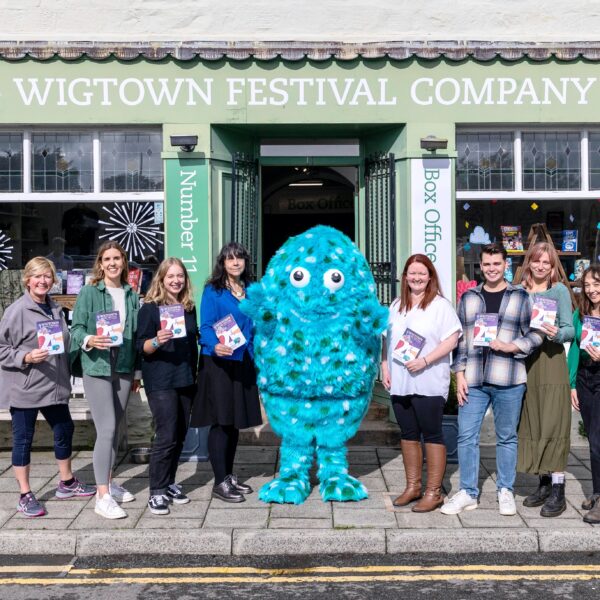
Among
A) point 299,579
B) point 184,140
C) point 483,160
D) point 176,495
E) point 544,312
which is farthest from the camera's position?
point 483,160

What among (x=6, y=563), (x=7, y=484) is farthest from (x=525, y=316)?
(x=7, y=484)

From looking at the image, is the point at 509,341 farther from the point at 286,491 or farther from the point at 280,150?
the point at 280,150

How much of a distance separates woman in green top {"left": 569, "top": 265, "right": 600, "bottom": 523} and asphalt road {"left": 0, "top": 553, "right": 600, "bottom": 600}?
0.65 metres

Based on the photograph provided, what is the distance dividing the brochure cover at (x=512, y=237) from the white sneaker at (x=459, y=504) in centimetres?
376

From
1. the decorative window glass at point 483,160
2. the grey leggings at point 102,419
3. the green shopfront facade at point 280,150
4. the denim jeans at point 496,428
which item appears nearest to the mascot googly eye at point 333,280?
the denim jeans at point 496,428

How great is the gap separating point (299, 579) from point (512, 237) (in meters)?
5.22

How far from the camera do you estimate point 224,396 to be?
20.9 feet

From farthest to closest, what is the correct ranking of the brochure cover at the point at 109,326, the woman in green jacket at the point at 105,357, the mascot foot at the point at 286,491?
the mascot foot at the point at 286,491 < the woman in green jacket at the point at 105,357 < the brochure cover at the point at 109,326

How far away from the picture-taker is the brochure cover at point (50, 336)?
6008mm

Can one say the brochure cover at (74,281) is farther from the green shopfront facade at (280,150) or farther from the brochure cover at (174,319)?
the brochure cover at (174,319)

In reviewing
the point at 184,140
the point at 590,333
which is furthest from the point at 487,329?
the point at 184,140

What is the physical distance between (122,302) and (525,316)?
117 inches

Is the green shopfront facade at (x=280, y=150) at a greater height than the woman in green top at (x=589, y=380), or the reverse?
the green shopfront facade at (x=280, y=150)
